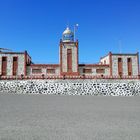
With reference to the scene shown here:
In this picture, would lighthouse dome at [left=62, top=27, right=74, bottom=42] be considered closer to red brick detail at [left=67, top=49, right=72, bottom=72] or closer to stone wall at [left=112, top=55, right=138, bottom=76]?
red brick detail at [left=67, top=49, right=72, bottom=72]

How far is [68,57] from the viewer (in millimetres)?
37500

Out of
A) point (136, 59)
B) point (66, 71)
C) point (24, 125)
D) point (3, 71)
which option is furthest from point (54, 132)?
point (136, 59)

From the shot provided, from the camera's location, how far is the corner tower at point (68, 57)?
36750mm

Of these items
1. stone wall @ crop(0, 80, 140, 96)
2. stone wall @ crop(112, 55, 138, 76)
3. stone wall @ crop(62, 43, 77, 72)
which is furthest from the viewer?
stone wall @ crop(112, 55, 138, 76)

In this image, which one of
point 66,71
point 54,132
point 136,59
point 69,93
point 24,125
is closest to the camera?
point 54,132

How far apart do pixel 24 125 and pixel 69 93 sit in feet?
43.0

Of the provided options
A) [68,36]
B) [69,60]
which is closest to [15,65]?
[69,60]

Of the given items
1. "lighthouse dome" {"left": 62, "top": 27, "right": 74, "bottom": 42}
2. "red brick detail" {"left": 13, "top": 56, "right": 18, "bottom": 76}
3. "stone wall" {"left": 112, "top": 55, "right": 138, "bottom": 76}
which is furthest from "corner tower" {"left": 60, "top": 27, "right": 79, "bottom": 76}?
"red brick detail" {"left": 13, "top": 56, "right": 18, "bottom": 76}

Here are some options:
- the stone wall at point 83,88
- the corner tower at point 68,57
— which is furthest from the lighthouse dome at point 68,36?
the stone wall at point 83,88

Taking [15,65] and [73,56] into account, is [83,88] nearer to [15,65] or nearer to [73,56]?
[73,56]

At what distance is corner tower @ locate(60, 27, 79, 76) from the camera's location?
121 ft

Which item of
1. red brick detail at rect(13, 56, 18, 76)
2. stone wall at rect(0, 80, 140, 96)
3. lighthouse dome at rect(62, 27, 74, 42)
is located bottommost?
stone wall at rect(0, 80, 140, 96)

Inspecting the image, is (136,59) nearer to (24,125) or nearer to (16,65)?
(16,65)

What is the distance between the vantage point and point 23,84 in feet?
63.1
